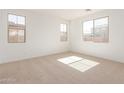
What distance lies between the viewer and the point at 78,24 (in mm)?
6379

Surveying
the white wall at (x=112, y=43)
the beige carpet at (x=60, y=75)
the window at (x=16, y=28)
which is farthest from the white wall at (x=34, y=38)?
the white wall at (x=112, y=43)

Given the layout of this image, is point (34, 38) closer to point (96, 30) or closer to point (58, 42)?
point (58, 42)

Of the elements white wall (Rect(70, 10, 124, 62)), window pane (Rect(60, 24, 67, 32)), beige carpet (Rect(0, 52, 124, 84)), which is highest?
window pane (Rect(60, 24, 67, 32))

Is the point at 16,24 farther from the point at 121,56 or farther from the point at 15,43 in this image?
the point at 121,56

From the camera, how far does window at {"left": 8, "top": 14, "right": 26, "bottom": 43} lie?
4097 mm

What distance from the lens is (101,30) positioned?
4906mm

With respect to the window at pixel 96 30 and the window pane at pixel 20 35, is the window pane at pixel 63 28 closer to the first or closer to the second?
the window at pixel 96 30

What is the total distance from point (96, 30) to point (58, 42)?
2.57 meters

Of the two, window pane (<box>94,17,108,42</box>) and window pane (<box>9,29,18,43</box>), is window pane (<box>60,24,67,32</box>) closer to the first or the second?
window pane (<box>94,17,108,42</box>)

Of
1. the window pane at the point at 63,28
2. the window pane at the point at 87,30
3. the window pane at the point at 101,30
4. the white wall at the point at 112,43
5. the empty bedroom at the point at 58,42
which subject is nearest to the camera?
the empty bedroom at the point at 58,42

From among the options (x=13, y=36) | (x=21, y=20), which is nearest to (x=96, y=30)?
(x=21, y=20)

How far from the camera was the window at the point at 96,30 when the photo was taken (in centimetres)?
468

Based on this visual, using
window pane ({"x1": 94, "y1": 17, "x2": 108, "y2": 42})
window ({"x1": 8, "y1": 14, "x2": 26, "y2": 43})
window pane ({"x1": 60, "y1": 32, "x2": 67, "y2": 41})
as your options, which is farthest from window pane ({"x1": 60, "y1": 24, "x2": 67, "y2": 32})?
window ({"x1": 8, "y1": 14, "x2": 26, "y2": 43})
